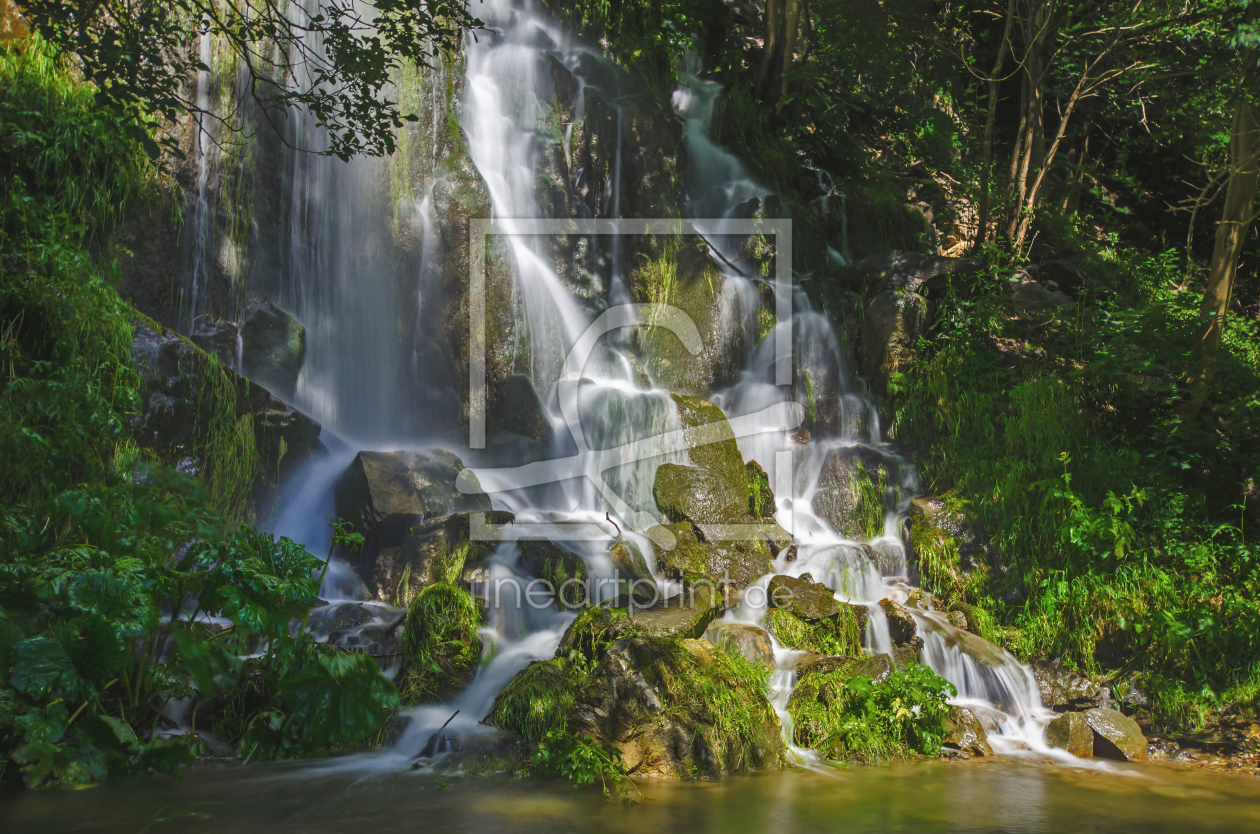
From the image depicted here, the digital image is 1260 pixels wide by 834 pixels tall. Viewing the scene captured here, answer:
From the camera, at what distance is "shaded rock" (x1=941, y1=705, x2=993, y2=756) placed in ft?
17.4

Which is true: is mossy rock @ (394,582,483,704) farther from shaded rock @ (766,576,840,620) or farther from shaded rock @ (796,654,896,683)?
shaded rock @ (766,576,840,620)

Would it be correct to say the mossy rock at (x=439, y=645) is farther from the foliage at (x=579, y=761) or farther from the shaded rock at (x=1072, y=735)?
the shaded rock at (x=1072, y=735)

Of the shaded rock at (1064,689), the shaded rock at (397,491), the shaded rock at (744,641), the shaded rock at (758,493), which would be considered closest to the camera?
the shaded rock at (744,641)

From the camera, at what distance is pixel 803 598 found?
6527 millimetres

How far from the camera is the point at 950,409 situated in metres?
9.27

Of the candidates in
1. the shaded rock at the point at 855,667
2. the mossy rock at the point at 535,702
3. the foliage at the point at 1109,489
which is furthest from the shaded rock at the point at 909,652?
the mossy rock at the point at 535,702

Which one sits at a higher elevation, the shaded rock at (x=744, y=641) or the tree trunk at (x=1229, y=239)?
the tree trunk at (x=1229, y=239)

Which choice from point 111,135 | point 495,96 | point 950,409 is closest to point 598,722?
point 950,409

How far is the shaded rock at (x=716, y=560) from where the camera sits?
710cm

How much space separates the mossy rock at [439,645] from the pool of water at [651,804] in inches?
35.9

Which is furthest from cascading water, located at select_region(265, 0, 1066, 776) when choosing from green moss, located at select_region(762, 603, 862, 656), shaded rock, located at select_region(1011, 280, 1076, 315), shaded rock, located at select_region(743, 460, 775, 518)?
shaded rock, located at select_region(1011, 280, 1076, 315)

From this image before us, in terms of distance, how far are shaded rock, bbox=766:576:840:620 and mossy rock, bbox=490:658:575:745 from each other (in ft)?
6.83

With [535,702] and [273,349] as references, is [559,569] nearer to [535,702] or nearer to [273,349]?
[535,702]
